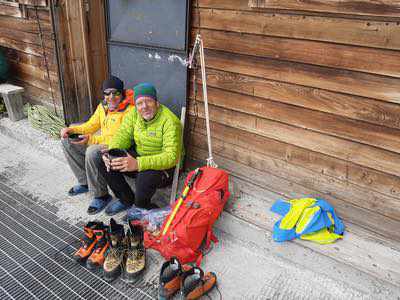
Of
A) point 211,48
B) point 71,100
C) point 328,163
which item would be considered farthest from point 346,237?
point 71,100

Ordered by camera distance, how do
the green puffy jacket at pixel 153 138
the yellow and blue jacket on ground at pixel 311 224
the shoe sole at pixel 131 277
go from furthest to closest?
the green puffy jacket at pixel 153 138 < the yellow and blue jacket on ground at pixel 311 224 < the shoe sole at pixel 131 277

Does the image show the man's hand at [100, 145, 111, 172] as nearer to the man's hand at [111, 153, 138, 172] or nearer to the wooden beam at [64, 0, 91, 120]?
the man's hand at [111, 153, 138, 172]

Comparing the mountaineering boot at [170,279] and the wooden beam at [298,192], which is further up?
the wooden beam at [298,192]

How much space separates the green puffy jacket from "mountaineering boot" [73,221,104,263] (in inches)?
25.2

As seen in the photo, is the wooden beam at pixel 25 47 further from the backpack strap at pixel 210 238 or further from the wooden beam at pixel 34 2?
the backpack strap at pixel 210 238

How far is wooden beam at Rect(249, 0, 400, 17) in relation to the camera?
7.49ft

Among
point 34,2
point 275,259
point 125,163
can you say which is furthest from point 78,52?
point 275,259

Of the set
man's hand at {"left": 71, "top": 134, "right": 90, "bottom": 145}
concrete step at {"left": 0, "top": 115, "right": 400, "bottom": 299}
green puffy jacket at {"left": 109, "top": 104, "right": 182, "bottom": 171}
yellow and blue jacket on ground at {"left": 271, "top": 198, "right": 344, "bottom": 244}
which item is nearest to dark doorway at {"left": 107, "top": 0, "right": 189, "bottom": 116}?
green puffy jacket at {"left": 109, "top": 104, "right": 182, "bottom": 171}

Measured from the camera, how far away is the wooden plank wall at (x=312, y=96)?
8.14 ft

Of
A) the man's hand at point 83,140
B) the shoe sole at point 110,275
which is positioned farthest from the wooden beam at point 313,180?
the shoe sole at point 110,275

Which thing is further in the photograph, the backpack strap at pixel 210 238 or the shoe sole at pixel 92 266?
the backpack strap at pixel 210 238

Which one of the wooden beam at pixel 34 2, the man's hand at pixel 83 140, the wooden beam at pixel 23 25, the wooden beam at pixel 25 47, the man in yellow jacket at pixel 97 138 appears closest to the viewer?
the man in yellow jacket at pixel 97 138

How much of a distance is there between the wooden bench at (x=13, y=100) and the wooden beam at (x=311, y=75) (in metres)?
3.49

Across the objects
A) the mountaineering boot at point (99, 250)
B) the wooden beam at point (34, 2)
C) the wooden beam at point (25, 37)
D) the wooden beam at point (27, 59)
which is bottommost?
the mountaineering boot at point (99, 250)
